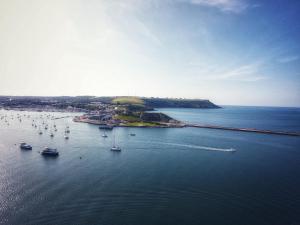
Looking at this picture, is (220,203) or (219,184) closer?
(220,203)

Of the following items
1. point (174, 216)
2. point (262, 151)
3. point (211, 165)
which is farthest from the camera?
point (262, 151)

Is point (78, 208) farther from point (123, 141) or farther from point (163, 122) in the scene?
point (163, 122)

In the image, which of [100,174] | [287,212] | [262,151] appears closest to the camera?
[287,212]

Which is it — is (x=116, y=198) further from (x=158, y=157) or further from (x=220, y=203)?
(x=158, y=157)

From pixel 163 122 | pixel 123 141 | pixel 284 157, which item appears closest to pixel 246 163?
pixel 284 157

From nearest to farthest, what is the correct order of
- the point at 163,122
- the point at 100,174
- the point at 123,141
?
the point at 100,174 → the point at 123,141 → the point at 163,122

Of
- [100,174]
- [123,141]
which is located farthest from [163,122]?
[100,174]
